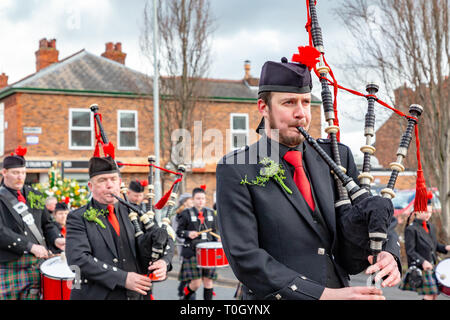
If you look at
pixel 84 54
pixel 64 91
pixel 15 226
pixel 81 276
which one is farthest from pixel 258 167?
pixel 84 54

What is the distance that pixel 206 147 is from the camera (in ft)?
65.4

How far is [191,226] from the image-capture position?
10.7 meters

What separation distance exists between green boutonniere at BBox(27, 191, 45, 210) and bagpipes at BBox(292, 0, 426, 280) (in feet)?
16.2

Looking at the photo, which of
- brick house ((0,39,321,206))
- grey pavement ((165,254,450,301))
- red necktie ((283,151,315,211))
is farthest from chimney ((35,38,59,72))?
red necktie ((283,151,315,211))

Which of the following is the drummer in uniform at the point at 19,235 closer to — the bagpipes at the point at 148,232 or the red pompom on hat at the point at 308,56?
the bagpipes at the point at 148,232

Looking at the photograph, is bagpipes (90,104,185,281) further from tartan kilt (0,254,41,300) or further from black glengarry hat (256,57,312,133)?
tartan kilt (0,254,41,300)

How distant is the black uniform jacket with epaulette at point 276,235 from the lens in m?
2.10

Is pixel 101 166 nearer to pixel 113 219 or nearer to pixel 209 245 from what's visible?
pixel 113 219

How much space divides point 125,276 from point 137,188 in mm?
4625

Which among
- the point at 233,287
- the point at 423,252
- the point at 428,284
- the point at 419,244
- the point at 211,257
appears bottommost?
the point at 233,287

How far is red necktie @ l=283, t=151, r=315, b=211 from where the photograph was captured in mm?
2303

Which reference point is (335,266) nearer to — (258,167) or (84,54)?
(258,167)

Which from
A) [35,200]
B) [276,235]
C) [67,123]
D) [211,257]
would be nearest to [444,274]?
[211,257]

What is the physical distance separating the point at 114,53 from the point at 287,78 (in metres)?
23.0
